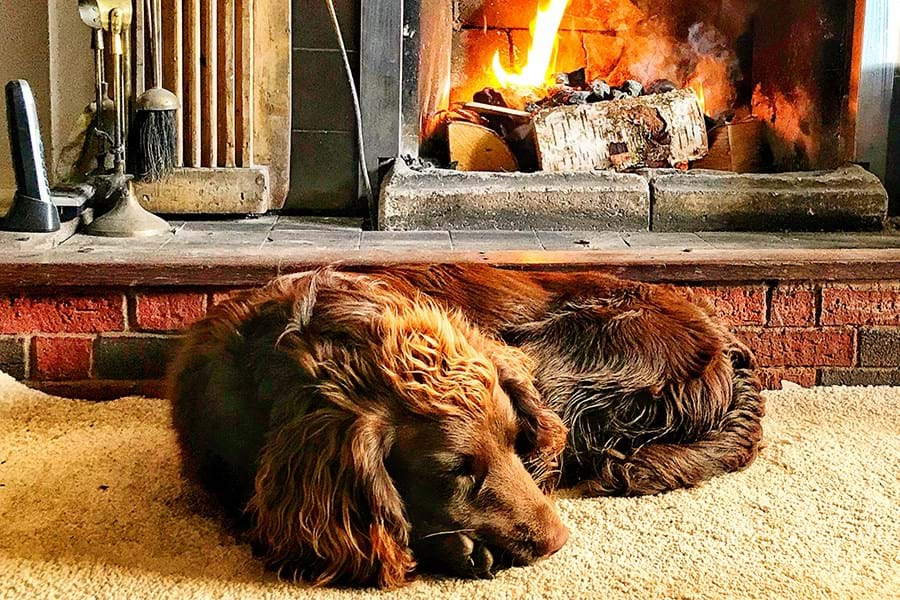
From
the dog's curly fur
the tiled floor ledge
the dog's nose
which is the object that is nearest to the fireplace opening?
the tiled floor ledge

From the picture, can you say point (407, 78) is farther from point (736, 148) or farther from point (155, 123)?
point (736, 148)

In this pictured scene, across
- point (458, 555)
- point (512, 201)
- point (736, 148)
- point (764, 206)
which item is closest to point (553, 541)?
point (458, 555)

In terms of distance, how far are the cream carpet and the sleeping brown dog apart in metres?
0.06

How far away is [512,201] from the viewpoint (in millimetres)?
2471

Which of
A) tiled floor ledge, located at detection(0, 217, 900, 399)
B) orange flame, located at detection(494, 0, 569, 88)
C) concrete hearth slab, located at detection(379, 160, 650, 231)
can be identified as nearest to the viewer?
tiled floor ledge, located at detection(0, 217, 900, 399)

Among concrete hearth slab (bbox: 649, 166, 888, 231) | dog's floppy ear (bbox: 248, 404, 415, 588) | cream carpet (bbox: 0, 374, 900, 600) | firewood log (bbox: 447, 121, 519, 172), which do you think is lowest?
cream carpet (bbox: 0, 374, 900, 600)

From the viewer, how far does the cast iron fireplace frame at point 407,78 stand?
2541mm

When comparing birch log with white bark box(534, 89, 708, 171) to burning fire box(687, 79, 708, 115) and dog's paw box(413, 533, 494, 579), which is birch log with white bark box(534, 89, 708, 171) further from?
dog's paw box(413, 533, 494, 579)

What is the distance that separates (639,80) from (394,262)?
48.4 inches

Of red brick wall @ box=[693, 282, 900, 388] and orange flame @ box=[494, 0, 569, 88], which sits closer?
red brick wall @ box=[693, 282, 900, 388]

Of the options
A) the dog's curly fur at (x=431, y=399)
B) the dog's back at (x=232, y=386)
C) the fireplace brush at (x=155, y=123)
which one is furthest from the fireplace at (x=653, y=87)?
the dog's back at (x=232, y=386)

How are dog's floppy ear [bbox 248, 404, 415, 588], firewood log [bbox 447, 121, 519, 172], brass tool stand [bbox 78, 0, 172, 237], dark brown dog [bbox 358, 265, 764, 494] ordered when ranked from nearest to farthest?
dog's floppy ear [bbox 248, 404, 415, 588] < dark brown dog [bbox 358, 265, 764, 494] < brass tool stand [bbox 78, 0, 172, 237] < firewood log [bbox 447, 121, 519, 172]

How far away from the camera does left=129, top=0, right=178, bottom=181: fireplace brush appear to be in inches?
92.5

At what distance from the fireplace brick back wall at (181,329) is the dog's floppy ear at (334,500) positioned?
75cm
